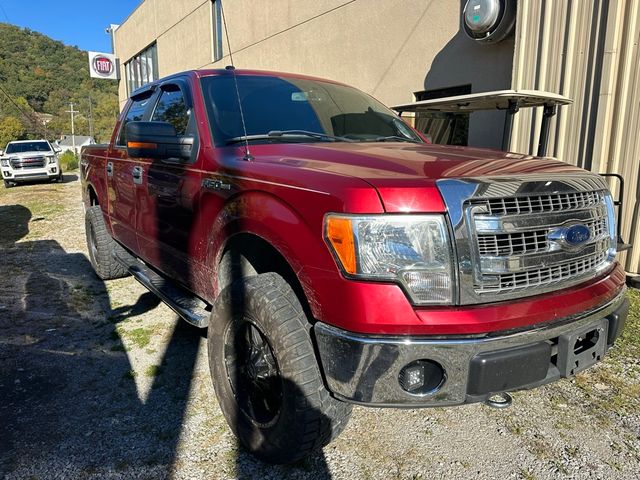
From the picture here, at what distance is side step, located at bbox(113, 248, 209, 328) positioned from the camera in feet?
9.94

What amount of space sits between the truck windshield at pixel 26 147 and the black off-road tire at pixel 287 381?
1964 centimetres

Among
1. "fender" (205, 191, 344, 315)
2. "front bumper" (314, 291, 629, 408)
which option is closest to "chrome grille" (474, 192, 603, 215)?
"front bumper" (314, 291, 629, 408)

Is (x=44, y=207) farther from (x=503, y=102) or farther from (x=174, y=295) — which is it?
(x=503, y=102)

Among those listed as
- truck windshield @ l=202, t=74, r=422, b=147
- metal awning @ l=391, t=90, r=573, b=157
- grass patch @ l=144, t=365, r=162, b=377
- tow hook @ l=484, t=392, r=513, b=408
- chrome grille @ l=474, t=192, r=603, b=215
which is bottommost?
grass patch @ l=144, t=365, r=162, b=377

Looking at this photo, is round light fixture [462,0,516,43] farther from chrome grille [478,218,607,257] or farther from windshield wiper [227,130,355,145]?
chrome grille [478,218,607,257]

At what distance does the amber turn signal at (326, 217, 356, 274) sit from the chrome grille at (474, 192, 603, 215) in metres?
0.56

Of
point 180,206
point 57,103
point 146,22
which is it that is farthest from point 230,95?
point 57,103

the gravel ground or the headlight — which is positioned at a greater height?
the headlight

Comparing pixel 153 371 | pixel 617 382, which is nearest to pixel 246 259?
pixel 153 371

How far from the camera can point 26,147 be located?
18.8 metres

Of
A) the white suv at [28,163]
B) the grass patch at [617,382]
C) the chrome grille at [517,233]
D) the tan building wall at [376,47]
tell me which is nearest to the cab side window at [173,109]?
the chrome grille at [517,233]

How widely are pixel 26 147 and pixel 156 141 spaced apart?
19.1 meters

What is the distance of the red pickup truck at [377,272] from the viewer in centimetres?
189

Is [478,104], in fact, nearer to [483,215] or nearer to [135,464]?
[483,215]
